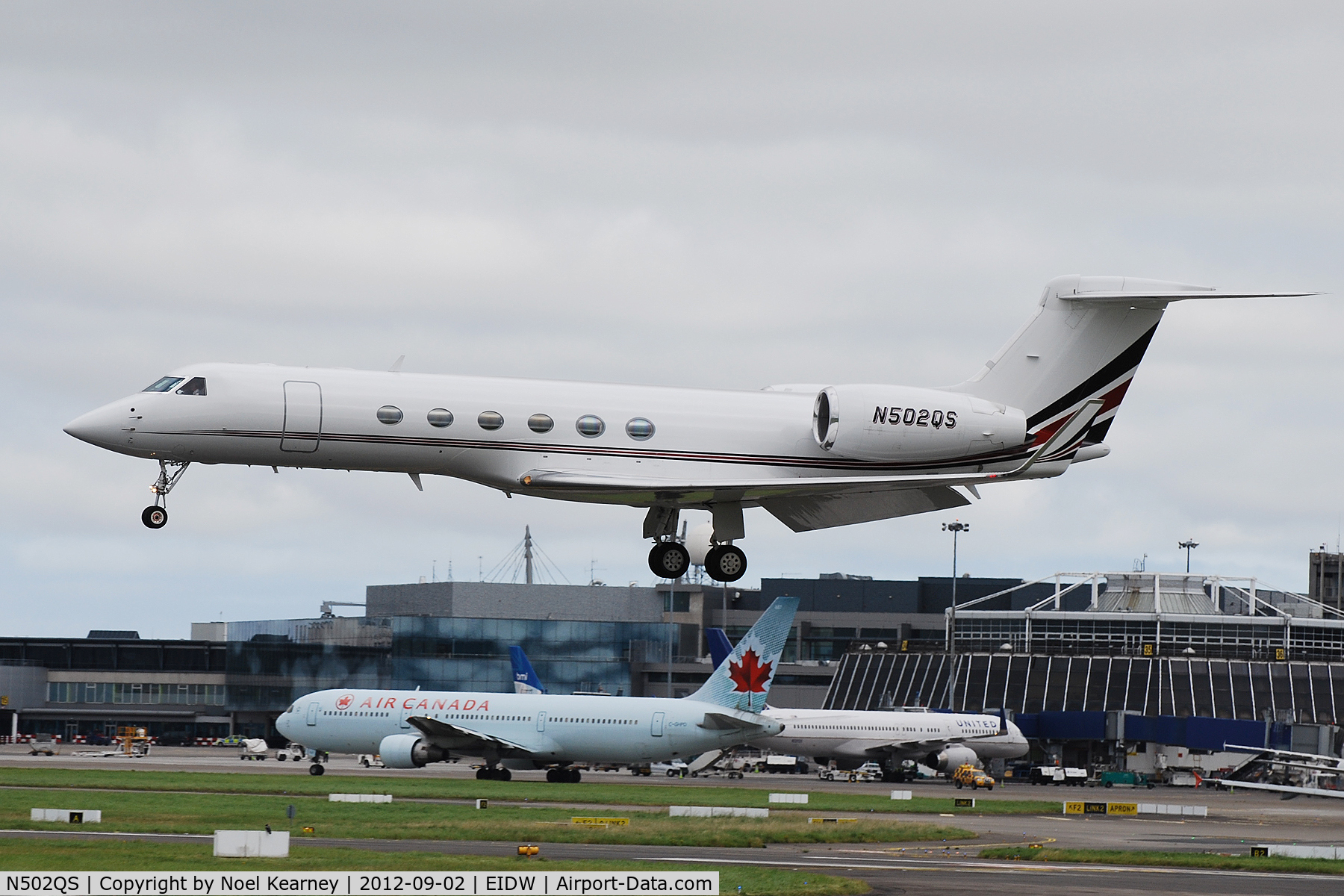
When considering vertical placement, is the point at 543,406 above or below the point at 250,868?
above

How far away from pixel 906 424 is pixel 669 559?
5136mm

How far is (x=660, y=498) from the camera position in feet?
101

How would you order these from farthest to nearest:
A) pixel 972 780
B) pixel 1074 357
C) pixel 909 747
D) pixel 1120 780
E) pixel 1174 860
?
pixel 1120 780
pixel 909 747
pixel 972 780
pixel 1174 860
pixel 1074 357

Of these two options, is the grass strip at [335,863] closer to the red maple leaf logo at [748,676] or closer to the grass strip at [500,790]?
the grass strip at [500,790]

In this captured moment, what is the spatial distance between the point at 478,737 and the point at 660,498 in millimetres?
46189

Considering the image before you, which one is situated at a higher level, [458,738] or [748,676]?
[748,676]

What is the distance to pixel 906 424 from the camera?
3141cm

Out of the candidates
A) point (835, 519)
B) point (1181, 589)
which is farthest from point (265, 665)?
point (835, 519)

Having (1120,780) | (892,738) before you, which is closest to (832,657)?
(1120,780)

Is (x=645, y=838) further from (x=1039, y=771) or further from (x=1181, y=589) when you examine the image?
(x=1181, y=589)

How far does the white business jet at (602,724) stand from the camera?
74750 mm

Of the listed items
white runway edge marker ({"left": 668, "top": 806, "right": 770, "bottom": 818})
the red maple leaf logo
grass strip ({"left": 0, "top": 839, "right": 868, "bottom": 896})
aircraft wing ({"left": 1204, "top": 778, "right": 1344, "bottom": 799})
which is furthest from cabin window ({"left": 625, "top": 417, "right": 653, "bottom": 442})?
the red maple leaf logo

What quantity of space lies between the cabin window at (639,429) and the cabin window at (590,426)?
47 centimetres
